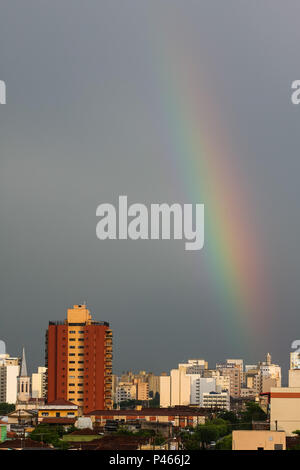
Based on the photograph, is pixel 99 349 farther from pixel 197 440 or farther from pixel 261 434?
pixel 261 434

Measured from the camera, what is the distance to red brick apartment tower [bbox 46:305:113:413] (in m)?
34.9

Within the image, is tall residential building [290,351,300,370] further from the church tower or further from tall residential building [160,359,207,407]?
the church tower

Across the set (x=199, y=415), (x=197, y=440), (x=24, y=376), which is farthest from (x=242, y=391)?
(x=197, y=440)

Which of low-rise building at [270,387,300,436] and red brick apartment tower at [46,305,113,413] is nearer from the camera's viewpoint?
low-rise building at [270,387,300,436]

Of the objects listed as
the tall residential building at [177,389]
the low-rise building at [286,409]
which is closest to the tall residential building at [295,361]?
the tall residential building at [177,389]

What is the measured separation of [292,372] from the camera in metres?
29.0

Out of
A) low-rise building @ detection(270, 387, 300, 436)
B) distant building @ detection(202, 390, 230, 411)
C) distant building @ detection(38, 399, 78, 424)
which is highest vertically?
low-rise building @ detection(270, 387, 300, 436)

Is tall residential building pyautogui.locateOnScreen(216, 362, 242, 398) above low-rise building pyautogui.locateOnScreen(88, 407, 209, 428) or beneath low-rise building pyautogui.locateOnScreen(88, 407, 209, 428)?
beneath

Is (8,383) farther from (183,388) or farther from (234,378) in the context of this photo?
(234,378)

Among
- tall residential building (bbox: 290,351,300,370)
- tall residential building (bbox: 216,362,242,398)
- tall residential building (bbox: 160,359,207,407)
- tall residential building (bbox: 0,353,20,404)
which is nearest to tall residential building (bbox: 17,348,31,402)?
tall residential building (bbox: 0,353,20,404)

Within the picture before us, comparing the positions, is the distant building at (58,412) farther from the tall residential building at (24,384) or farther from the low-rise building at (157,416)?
the tall residential building at (24,384)

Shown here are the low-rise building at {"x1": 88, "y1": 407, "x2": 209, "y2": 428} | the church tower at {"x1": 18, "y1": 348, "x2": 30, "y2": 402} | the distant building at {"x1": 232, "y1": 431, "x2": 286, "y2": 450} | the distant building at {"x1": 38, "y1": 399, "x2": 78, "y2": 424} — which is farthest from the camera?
the church tower at {"x1": 18, "y1": 348, "x2": 30, "y2": 402}

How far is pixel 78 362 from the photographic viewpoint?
35.0 meters
